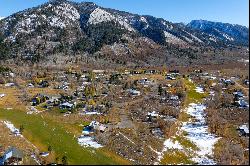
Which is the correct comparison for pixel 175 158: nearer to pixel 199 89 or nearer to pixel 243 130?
pixel 243 130

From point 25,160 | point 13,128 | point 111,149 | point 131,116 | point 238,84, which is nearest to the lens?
point 25,160

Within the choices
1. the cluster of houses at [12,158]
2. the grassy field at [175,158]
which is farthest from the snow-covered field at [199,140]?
the cluster of houses at [12,158]

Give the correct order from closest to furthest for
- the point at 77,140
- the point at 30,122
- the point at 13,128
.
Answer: the point at 77,140 → the point at 13,128 → the point at 30,122

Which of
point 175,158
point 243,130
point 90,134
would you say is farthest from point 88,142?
point 243,130

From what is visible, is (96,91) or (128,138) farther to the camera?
(96,91)

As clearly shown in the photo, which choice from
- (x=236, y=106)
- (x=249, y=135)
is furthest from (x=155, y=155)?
(x=236, y=106)

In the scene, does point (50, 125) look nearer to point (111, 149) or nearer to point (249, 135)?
point (111, 149)
